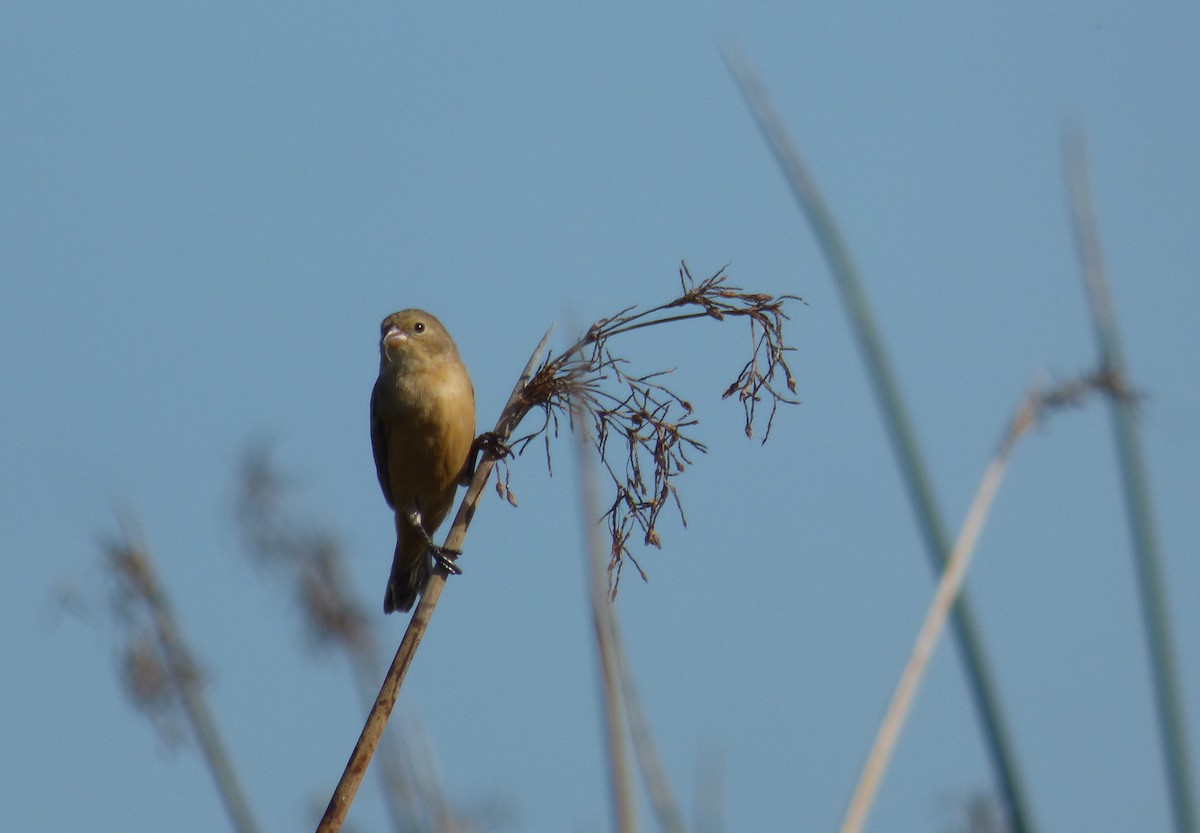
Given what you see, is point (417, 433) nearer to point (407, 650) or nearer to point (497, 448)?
point (497, 448)

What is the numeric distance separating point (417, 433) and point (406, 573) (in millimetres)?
675

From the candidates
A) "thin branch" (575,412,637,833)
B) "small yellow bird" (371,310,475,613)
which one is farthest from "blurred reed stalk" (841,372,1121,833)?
"small yellow bird" (371,310,475,613)

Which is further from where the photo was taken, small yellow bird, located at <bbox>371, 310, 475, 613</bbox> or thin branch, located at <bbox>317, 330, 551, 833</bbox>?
small yellow bird, located at <bbox>371, 310, 475, 613</bbox>

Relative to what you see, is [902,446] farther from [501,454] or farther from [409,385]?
A: [409,385]

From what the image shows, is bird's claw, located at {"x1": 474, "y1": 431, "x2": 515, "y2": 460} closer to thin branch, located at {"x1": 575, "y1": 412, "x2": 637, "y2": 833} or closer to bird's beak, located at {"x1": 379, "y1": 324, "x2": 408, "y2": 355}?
thin branch, located at {"x1": 575, "y1": 412, "x2": 637, "y2": 833}

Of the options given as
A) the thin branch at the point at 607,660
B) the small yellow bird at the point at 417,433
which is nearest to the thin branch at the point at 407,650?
the thin branch at the point at 607,660

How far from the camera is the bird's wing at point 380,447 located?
6383mm

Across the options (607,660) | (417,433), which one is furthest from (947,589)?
(417,433)

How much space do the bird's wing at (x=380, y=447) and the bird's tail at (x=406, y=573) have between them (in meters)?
0.20

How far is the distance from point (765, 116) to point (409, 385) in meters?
3.32

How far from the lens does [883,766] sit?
9.95 feet

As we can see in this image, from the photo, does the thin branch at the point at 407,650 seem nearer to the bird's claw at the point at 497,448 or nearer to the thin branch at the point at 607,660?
the bird's claw at the point at 497,448

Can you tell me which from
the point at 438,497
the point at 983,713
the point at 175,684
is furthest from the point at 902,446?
Result: the point at 438,497

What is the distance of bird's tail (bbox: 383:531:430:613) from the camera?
623 cm
